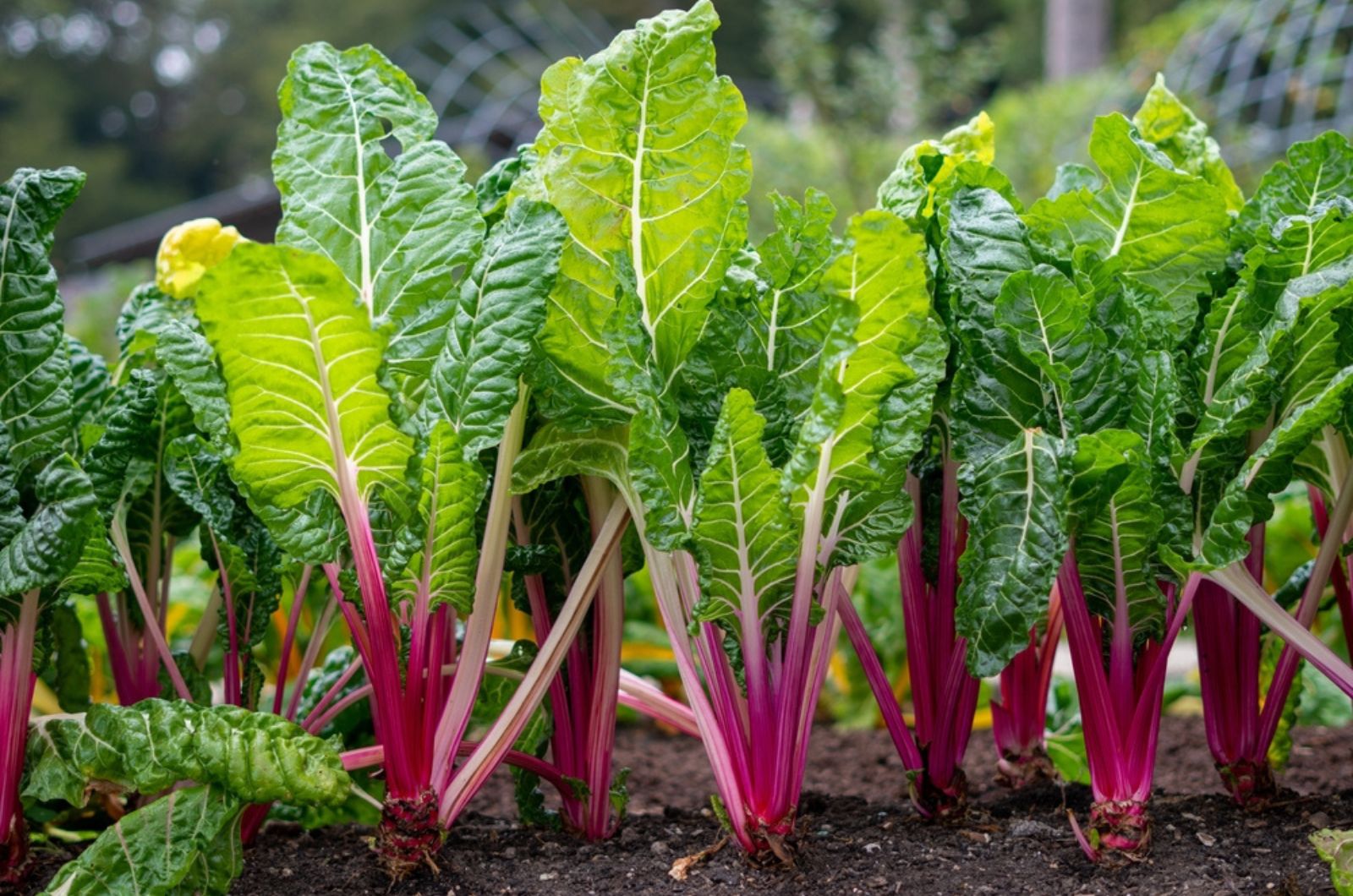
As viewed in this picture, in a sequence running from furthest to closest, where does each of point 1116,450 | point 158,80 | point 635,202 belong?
1. point 158,80
2. point 635,202
3. point 1116,450

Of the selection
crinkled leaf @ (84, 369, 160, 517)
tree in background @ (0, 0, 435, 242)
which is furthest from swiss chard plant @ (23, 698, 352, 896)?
tree in background @ (0, 0, 435, 242)

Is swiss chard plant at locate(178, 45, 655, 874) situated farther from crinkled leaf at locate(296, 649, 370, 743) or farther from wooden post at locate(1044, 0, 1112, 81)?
wooden post at locate(1044, 0, 1112, 81)

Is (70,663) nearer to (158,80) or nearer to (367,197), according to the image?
(367,197)

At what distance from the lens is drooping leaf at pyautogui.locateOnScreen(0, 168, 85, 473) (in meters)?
1.33

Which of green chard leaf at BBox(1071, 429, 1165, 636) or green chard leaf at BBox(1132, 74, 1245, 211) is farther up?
green chard leaf at BBox(1132, 74, 1245, 211)

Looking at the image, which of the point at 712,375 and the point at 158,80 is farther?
the point at 158,80

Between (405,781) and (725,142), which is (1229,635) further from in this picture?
(405,781)

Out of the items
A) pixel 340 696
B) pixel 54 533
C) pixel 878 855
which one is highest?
pixel 54 533

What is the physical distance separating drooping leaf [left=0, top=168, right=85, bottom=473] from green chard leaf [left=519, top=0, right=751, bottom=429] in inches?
20.7

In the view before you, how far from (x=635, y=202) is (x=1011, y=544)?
0.50 meters

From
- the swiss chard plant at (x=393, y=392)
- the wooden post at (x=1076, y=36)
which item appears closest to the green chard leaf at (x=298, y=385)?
the swiss chard plant at (x=393, y=392)

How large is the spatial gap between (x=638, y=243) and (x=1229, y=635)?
0.82 m

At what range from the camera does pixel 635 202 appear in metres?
1.29

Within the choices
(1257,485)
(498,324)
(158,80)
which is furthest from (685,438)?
(158,80)
